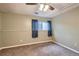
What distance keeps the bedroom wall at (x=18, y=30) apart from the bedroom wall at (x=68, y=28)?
285 millimetres

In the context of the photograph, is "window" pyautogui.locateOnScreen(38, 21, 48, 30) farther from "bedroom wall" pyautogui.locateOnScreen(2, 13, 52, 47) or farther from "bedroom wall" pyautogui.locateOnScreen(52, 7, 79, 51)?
"bedroom wall" pyautogui.locateOnScreen(52, 7, 79, 51)

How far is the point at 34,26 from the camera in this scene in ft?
5.88

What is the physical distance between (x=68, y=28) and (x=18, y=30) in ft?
3.75

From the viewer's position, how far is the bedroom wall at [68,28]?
1.77 meters

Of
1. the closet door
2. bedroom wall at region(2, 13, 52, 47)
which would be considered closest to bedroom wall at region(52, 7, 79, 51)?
bedroom wall at region(2, 13, 52, 47)

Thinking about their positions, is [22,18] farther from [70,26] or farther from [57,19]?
[70,26]

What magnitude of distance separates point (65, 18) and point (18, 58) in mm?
1349

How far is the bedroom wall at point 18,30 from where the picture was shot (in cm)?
182

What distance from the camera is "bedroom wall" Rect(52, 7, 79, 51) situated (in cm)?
177

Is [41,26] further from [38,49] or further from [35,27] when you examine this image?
[38,49]

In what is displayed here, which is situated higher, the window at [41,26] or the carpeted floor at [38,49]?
the window at [41,26]

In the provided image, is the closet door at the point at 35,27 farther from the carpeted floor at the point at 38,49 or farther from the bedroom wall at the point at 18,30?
the carpeted floor at the point at 38,49

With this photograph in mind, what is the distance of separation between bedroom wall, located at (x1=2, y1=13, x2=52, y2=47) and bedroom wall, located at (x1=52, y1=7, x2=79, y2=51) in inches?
11.2

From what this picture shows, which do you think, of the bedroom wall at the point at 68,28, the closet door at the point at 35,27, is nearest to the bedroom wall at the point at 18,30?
the closet door at the point at 35,27
